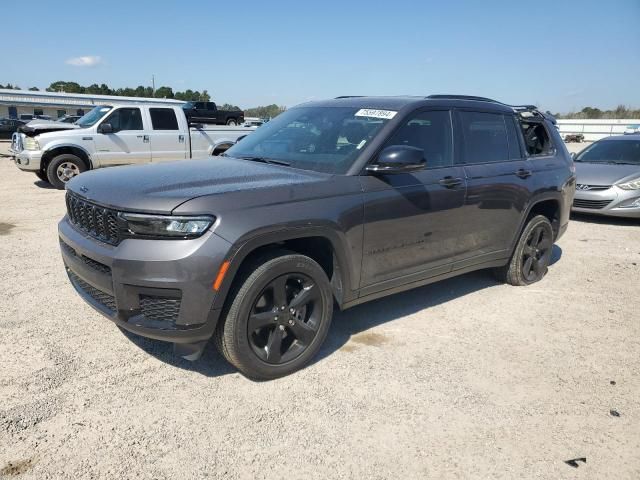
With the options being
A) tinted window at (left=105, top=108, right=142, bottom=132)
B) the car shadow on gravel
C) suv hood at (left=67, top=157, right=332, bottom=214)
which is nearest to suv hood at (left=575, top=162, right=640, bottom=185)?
Answer: the car shadow on gravel

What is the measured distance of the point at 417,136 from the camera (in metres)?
3.92

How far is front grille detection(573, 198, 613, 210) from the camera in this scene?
8.64 meters

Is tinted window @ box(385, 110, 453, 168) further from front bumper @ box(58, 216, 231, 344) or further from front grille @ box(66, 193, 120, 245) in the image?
front grille @ box(66, 193, 120, 245)

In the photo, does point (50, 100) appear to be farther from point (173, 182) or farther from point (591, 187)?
point (173, 182)

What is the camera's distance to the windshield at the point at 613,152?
958cm

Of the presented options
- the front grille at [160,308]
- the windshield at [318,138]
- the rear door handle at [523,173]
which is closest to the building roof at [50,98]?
the windshield at [318,138]

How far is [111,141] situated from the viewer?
11.1 m

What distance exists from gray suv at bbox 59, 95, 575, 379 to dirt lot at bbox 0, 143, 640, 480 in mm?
395

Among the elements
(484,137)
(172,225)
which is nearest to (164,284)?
(172,225)

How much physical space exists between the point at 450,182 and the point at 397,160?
857mm

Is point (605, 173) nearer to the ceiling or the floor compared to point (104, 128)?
nearer to the floor

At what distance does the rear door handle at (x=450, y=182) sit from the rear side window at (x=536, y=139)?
1475 millimetres

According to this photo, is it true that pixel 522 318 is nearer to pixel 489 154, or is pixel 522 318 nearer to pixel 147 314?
pixel 489 154

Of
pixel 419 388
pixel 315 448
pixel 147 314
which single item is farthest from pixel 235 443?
pixel 419 388
